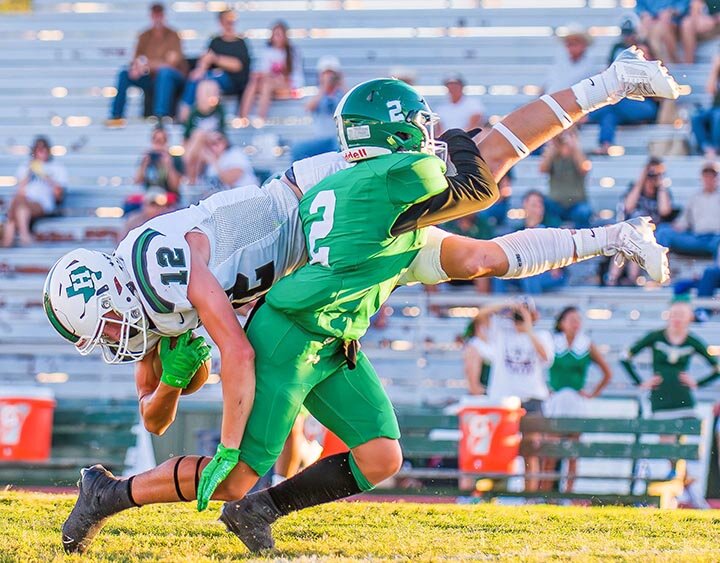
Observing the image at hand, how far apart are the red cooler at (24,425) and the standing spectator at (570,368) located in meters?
3.66

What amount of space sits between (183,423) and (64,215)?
415cm

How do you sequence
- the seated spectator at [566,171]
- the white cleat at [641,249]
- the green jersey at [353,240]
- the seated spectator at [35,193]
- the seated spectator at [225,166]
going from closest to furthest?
the green jersey at [353,240] → the white cleat at [641,249] → the seated spectator at [566,171] → the seated spectator at [225,166] → the seated spectator at [35,193]

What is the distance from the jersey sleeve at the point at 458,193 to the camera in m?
4.95

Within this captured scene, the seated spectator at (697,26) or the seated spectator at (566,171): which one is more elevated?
the seated spectator at (697,26)

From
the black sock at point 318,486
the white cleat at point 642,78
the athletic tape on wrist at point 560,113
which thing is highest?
the white cleat at point 642,78

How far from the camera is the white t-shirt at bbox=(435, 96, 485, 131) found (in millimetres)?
12102

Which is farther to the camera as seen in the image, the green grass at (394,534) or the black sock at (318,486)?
the black sock at (318,486)

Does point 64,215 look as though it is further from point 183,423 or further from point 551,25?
point 551,25

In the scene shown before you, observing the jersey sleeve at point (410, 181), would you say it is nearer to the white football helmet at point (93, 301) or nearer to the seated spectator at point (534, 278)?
the white football helmet at point (93, 301)

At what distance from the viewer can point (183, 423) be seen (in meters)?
9.91

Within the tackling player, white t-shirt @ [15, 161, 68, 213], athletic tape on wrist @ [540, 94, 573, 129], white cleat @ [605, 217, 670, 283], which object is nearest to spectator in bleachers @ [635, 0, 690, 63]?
white t-shirt @ [15, 161, 68, 213]

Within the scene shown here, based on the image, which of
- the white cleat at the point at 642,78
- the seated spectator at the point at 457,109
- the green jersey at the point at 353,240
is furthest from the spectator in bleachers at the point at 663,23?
the green jersey at the point at 353,240

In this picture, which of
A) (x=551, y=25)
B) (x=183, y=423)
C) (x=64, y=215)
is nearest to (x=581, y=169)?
(x=551, y=25)

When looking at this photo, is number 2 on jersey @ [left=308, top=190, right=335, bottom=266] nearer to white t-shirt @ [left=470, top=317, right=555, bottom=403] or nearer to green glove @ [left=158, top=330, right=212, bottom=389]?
green glove @ [left=158, top=330, right=212, bottom=389]
